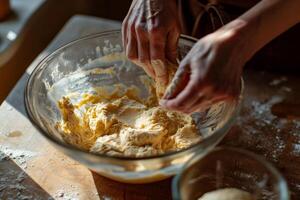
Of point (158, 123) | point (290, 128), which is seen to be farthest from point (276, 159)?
point (158, 123)

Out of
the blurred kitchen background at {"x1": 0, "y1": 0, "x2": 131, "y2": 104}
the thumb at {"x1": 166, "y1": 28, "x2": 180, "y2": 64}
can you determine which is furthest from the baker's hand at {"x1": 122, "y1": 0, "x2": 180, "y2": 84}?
the blurred kitchen background at {"x1": 0, "y1": 0, "x2": 131, "y2": 104}

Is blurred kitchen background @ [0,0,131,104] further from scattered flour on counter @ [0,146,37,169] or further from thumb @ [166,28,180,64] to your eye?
thumb @ [166,28,180,64]

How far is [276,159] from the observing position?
2.97 feet

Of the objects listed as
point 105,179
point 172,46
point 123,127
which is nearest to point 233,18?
point 172,46

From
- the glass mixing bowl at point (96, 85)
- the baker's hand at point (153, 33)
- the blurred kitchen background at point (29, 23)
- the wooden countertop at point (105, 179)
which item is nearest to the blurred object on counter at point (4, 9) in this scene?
the blurred kitchen background at point (29, 23)

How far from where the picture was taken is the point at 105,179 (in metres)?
0.87

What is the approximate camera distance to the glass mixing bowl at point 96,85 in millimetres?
727

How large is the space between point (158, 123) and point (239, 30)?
26 centimetres

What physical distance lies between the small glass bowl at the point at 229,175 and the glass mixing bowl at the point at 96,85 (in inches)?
1.0

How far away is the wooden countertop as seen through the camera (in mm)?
850

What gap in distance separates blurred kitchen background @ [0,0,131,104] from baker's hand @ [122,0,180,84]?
630 mm

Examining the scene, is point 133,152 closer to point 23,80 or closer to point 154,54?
point 154,54

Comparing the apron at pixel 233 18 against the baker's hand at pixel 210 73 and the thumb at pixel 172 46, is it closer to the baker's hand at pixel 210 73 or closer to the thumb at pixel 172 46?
the thumb at pixel 172 46

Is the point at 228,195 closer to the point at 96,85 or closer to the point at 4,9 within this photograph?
the point at 96,85
